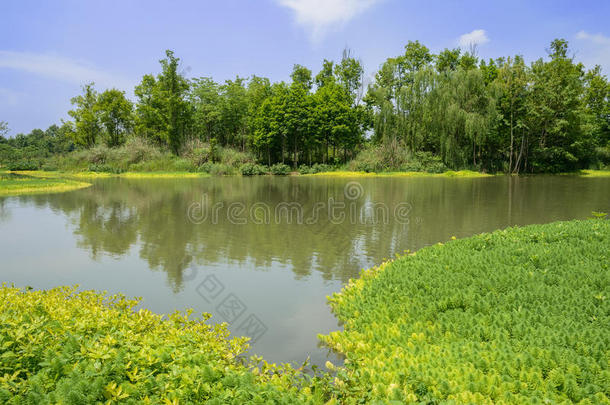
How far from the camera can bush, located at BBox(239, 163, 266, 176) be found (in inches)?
1663

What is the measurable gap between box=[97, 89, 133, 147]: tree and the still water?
34.4 meters

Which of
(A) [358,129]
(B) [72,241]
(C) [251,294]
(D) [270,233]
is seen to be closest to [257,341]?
(C) [251,294]

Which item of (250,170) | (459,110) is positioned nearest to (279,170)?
(250,170)

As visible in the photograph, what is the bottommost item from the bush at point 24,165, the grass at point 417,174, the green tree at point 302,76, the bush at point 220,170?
the grass at point 417,174

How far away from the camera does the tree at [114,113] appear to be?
51.5m

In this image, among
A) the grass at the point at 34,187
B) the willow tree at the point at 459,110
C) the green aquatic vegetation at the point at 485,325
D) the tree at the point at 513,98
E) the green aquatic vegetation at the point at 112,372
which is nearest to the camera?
the green aquatic vegetation at the point at 112,372

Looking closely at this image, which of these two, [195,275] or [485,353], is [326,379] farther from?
[195,275]

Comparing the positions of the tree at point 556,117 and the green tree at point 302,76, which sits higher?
the green tree at point 302,76

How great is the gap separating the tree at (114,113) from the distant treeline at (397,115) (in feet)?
0.63

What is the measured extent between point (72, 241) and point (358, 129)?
4028 centimetres

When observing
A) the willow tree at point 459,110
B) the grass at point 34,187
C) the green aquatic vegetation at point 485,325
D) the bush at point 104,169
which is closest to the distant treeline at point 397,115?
the willow tree at point 459,110

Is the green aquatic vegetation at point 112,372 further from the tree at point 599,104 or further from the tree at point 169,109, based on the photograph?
the tree at point 599,104

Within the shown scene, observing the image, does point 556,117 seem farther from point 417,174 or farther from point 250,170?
point 250,170

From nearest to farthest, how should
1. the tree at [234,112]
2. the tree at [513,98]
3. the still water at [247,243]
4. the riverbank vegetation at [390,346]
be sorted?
1. the riverbank vegetation at [390,346]
2. the still water at [247,243]
3. the tree at [513,98]
4. the tree at [234,112]
